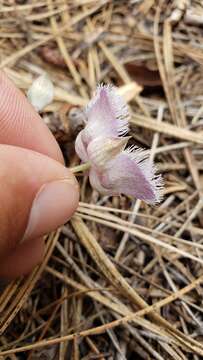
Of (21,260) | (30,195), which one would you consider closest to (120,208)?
(21,260)

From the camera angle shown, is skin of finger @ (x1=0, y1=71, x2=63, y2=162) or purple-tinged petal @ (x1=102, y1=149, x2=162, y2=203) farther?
skin of finger @ (x1=0, y1=71, x2=63, y2=162)

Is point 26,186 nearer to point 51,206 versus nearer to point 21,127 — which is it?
point 51,206

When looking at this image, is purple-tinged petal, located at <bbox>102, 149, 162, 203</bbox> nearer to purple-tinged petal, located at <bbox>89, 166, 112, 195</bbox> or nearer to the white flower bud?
purple-tinged petal, located at <bbox>89, 166, 112, 195</bbox>

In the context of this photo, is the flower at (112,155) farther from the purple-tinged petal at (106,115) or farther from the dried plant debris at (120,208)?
the dried plant debris at (120,208)

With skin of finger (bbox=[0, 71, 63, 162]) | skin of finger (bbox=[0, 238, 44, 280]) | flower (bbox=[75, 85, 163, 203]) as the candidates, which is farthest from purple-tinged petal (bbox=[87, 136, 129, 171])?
skin of finger (bbox=[0, 238, 44, 280])

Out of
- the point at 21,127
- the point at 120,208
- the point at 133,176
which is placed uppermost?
the point at 21,127

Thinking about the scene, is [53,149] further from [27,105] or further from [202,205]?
[202,205]
